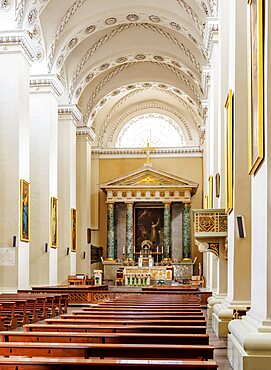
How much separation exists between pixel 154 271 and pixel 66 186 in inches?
232

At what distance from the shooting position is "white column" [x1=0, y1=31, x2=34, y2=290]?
17.3m

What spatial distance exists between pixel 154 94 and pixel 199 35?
1182 cm

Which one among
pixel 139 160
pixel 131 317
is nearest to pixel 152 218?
pixel 139 160

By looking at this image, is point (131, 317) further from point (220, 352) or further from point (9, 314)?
point (9, 314)

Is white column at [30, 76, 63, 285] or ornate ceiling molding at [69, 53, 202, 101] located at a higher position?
ornate ceiling molding at [69, 53, 202, 101]

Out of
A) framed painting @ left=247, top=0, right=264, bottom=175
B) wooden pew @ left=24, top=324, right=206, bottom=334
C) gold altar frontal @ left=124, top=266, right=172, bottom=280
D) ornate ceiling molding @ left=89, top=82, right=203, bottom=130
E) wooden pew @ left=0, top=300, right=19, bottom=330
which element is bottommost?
gold altar frontal @ left=124, top=266, right=172, bottom=280

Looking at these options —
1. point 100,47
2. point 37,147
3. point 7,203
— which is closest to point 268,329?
point 7,203

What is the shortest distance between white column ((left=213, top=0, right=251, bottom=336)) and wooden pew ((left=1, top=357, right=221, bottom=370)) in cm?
418

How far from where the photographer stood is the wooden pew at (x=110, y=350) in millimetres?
4555

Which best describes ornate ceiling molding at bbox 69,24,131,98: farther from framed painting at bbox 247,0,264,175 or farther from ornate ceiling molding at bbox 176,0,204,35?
framed painting at bbox 247,0,264,175

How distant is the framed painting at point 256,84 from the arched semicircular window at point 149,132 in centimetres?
2836

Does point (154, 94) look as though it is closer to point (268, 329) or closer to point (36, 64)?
point (36, 64)

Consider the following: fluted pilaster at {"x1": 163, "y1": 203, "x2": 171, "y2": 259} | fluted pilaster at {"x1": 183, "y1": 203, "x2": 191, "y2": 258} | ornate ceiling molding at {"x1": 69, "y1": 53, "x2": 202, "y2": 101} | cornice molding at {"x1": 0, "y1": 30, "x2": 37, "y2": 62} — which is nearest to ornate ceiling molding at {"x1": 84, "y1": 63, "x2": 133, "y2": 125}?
ornate ceiling molding at {"x1": 69, "y1": 53, "x2": 202, "y2": 101}

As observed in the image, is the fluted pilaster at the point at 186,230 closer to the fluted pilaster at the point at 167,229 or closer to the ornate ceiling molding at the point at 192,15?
the fluted pilaster at the point at 167,229
